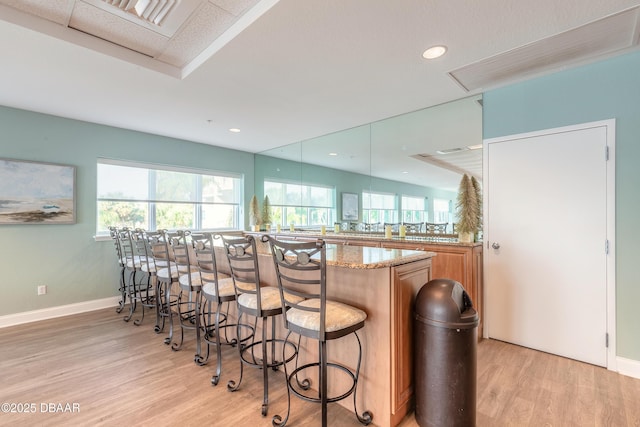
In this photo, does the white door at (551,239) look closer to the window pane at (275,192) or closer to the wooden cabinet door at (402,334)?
the wooden cabinet door at (402,334)

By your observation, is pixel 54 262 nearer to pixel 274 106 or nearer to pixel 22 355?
pixel 22 355

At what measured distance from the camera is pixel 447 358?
166 cm

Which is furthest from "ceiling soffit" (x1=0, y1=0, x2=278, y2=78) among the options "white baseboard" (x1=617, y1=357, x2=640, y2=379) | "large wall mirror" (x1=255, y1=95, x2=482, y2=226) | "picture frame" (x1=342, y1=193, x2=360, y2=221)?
"white baseboard" (x1=617, y1=357, x2=640, y2=379)

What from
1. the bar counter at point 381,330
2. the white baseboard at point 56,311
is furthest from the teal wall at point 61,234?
the bar counter at point 381,330

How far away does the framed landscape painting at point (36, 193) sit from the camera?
3.55m

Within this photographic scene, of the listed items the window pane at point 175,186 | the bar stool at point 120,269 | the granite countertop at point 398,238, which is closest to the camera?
the granite countertop at point 398,238

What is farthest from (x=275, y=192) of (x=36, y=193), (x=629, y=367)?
(x=629, y=367)

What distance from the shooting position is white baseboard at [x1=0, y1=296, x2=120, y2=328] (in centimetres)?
357

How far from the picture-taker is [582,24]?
2004mm

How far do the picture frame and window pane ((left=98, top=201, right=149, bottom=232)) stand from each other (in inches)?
128

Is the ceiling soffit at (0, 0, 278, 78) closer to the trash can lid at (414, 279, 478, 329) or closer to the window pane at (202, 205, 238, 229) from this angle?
the trash can lid at (414, 279, 478, 329)

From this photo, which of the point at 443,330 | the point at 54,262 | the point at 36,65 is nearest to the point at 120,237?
the point at 54,262

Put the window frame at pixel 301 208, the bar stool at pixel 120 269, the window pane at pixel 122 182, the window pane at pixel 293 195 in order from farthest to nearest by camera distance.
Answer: the window pane at pixel 293 195 → the window frame at pixel 301 208 → the window pane at pixel 122 182 → the bar stool at pixel 120 269

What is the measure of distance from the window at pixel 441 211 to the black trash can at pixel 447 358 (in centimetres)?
202
